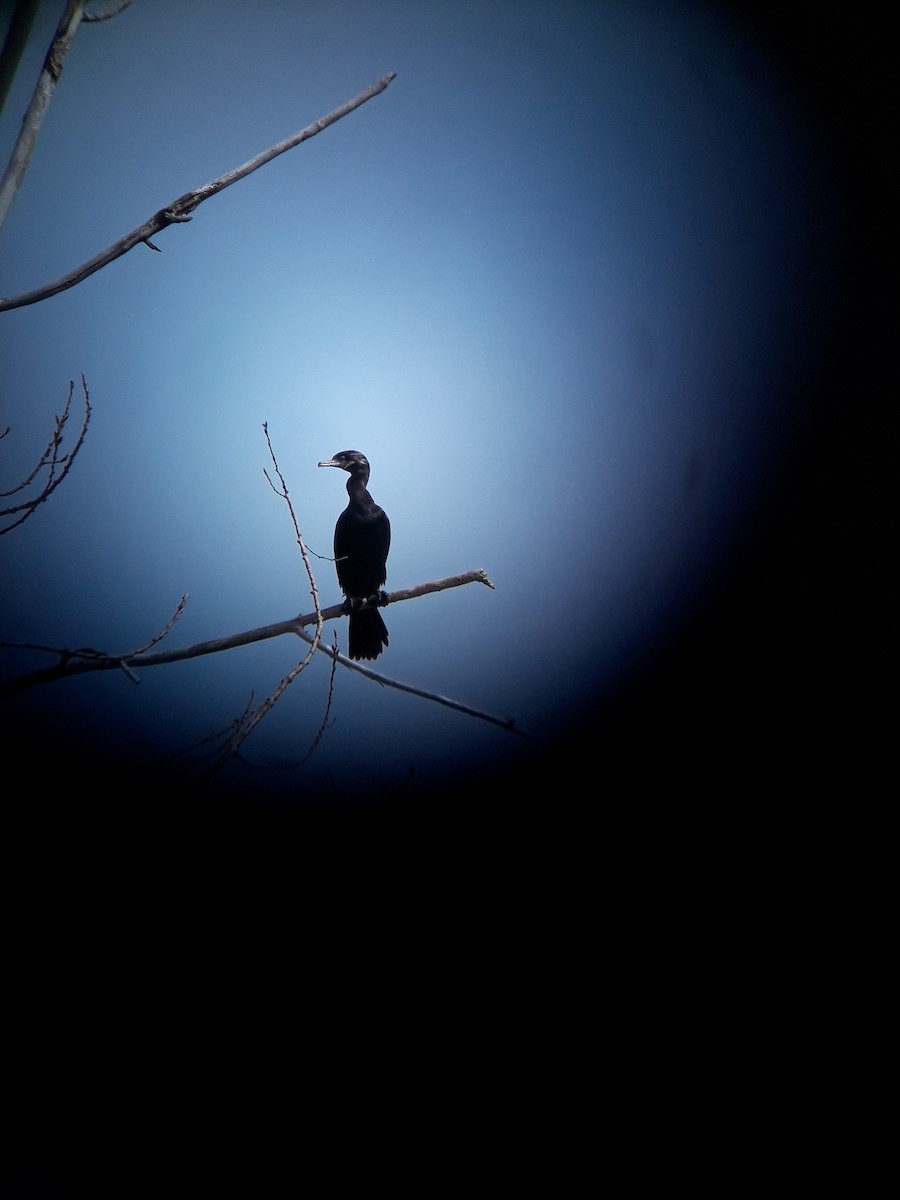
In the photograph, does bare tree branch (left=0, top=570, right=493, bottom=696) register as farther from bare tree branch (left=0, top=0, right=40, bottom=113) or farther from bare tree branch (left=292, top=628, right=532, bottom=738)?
bare tree branch (left=0, top=0, right=40, bottom=113)

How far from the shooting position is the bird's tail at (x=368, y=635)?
25.3 inches

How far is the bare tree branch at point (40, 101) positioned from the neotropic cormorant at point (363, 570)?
1.39 feet

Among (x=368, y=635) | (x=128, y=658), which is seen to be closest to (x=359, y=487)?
(x=368, y=635)

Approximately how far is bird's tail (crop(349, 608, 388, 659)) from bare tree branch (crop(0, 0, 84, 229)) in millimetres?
543

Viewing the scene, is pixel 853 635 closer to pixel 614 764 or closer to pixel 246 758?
pixel 614 764

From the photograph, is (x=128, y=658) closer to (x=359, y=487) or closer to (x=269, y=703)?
(x=269, y=703)

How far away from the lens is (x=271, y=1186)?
1.99 ft

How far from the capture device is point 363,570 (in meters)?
0.67

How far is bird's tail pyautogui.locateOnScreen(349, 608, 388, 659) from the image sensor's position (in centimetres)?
64

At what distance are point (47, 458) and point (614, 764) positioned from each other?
734mm

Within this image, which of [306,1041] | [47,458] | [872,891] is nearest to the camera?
[47,458]

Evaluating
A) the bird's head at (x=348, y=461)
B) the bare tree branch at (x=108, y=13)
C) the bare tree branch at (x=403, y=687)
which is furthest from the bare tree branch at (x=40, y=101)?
the bare tree branch at (x=403, y=687)

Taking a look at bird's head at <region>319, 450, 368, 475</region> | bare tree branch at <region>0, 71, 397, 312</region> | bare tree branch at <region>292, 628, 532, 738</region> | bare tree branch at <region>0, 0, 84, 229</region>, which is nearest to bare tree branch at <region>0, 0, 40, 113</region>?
bare tree branch at <region>0, 0, 84, 229</region>

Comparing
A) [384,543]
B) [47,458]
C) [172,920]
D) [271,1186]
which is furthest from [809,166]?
[271,1186]
